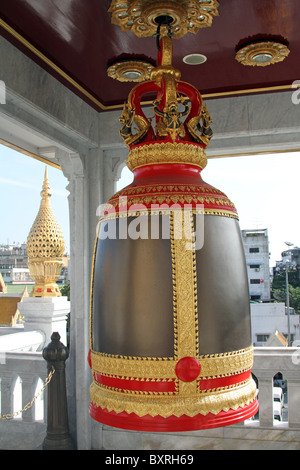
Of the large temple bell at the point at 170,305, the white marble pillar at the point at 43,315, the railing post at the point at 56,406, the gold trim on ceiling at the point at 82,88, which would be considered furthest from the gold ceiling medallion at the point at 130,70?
the white marble pillar at the point at 43,315

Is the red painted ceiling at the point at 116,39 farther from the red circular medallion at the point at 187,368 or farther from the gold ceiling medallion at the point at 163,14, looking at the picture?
the red circular medallion at the point at 187,368

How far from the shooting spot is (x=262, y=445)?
3.92 metres

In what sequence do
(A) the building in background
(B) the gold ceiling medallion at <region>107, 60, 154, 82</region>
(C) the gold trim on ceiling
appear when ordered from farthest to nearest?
1. (A) the building in background
2. (B) the gold ceiling medallion at <region>107, 60, 154, 82</region>
3. (C) the gold trim on ceiling

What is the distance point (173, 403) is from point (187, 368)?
11cm

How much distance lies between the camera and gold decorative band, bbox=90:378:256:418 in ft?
3.77

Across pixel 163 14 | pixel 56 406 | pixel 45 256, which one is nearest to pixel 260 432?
pixel 56 406

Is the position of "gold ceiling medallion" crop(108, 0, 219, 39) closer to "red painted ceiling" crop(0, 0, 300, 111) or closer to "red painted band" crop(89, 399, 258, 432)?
"red painted ceiling" crop(0, 0, 300, 111)

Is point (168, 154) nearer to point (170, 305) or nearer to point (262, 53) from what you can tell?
point (170, 305)

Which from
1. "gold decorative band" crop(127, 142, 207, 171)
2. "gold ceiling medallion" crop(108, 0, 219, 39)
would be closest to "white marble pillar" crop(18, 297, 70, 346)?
"gold ceiling medallion" crop(108, 0, 219, 39)

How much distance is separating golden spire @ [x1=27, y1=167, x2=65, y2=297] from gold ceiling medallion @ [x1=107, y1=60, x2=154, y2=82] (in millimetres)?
4240

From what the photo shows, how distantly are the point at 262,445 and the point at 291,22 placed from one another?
3.31 m

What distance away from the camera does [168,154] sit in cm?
132

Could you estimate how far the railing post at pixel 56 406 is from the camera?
4047 millimetres

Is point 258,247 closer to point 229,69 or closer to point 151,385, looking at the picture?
point 229,69
